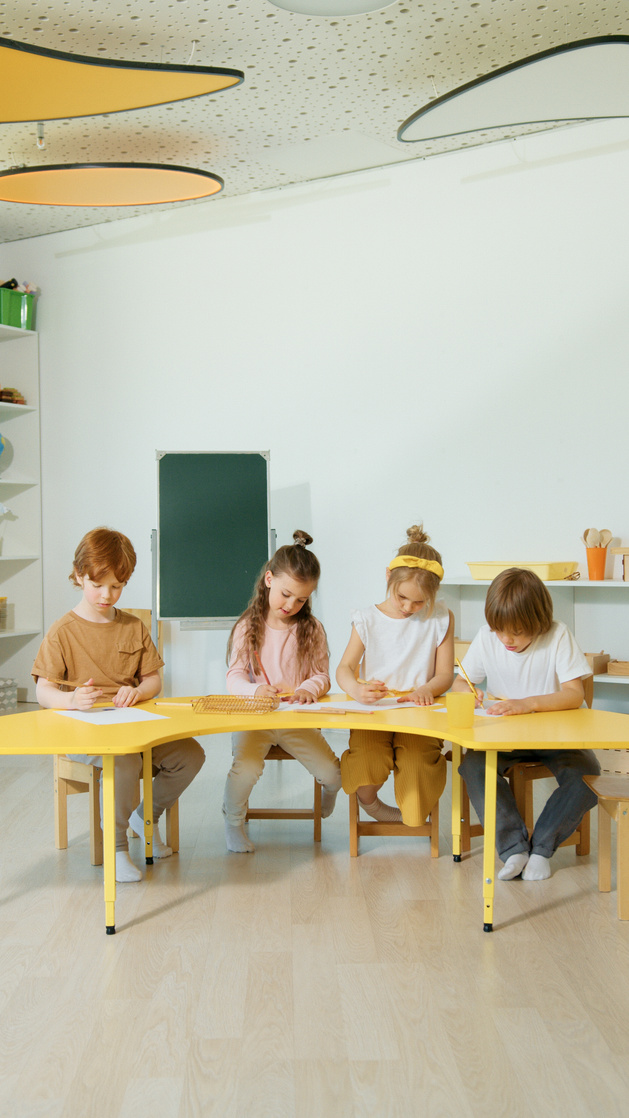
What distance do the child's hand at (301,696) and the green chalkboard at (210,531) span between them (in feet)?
6.11

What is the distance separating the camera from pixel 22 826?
11.8ft

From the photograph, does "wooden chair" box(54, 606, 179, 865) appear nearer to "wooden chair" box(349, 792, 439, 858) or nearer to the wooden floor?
the wooden floor

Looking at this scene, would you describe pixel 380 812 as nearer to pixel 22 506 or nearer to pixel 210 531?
pixel 210 531

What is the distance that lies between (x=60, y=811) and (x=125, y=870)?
0.44 m

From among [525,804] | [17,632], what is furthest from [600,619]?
[17,632]

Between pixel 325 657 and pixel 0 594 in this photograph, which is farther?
pixel 0 594

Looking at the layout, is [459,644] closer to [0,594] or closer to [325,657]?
[325,657]

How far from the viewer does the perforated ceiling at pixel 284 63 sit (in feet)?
12.2

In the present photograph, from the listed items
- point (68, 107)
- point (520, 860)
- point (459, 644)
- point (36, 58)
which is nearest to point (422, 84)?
point (68, 107)

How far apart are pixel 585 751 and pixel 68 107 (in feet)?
9.47

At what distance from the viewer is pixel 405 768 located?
3.12 m

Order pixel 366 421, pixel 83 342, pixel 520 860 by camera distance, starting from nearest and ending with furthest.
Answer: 1. pixel 520 860
2. pixel 366 421
3. pixel 83 342

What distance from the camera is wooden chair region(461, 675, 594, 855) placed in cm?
310

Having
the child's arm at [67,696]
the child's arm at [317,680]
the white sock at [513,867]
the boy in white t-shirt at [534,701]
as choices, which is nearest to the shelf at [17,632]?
the child's arm at [67,696]
